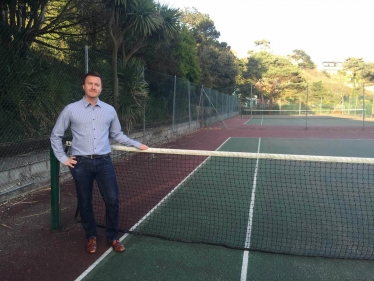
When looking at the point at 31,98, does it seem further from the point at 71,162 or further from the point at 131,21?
the point at 131,21

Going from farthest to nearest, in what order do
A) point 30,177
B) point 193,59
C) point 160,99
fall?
point 193,59 → point 160,99 → point 30,177

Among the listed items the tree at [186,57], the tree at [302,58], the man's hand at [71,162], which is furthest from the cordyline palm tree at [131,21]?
the tree at [302,58]

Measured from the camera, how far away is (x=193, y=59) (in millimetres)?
25047

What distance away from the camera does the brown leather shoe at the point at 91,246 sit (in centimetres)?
429

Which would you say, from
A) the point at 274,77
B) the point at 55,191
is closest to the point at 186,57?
the point at 55,191

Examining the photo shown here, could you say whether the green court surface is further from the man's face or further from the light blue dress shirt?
the man's face

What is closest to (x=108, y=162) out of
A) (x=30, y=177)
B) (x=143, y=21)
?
(x=30, y=177)

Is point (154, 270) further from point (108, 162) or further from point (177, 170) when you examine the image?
point (177, 170)

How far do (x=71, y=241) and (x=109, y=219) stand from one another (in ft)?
2.41

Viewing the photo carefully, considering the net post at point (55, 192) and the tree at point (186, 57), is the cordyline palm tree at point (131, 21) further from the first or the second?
the tree at point (186, 57)

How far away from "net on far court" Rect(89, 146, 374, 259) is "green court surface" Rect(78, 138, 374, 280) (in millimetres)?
17

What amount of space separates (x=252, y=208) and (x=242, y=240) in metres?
A: 1.40

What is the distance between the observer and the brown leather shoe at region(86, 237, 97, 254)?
429 centimetres

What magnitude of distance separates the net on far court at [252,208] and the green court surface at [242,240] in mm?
17
